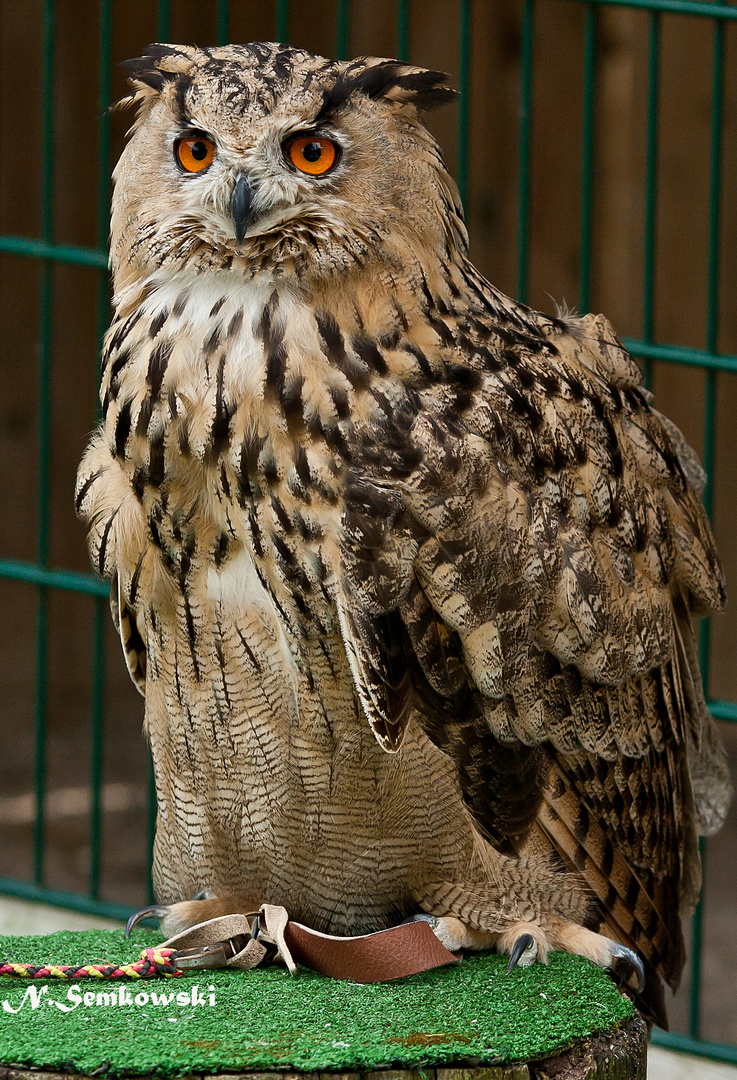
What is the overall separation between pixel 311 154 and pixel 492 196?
3255mm

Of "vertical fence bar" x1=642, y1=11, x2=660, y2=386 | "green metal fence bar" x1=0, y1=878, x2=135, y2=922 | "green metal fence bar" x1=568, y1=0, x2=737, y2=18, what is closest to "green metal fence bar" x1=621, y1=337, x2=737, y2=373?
"vertical fence bar" x1=642, y1=11, x2=660, y2=386

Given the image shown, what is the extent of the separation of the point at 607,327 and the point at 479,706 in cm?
68

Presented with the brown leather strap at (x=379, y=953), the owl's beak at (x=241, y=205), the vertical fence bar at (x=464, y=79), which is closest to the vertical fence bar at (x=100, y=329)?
→ the vertical fence bar at (x=464, y=79)

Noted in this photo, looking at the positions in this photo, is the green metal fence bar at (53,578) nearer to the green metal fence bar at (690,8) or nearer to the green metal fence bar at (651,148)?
the green metal fence bar at (651,148)

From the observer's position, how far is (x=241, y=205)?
2.00 metres

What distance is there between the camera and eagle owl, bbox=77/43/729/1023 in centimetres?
210

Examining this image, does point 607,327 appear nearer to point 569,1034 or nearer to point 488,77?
point 569,1034

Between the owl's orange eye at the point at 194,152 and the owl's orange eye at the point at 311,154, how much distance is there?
4.4 inches

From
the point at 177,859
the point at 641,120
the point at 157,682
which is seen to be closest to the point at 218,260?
the point at 157,682

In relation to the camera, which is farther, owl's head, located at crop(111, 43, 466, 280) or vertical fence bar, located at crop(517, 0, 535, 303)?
vertical fence bar, located at crop(517, 0, 535, 303)

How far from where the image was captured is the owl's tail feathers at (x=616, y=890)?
7.87 feet

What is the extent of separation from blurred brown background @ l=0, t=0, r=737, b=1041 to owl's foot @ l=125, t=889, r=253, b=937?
83.8 inches

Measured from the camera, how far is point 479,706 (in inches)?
88.7

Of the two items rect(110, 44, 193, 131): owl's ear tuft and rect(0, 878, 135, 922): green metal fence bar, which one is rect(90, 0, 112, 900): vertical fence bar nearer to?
rect(0, 878, 135, 922): green metal fence bar
